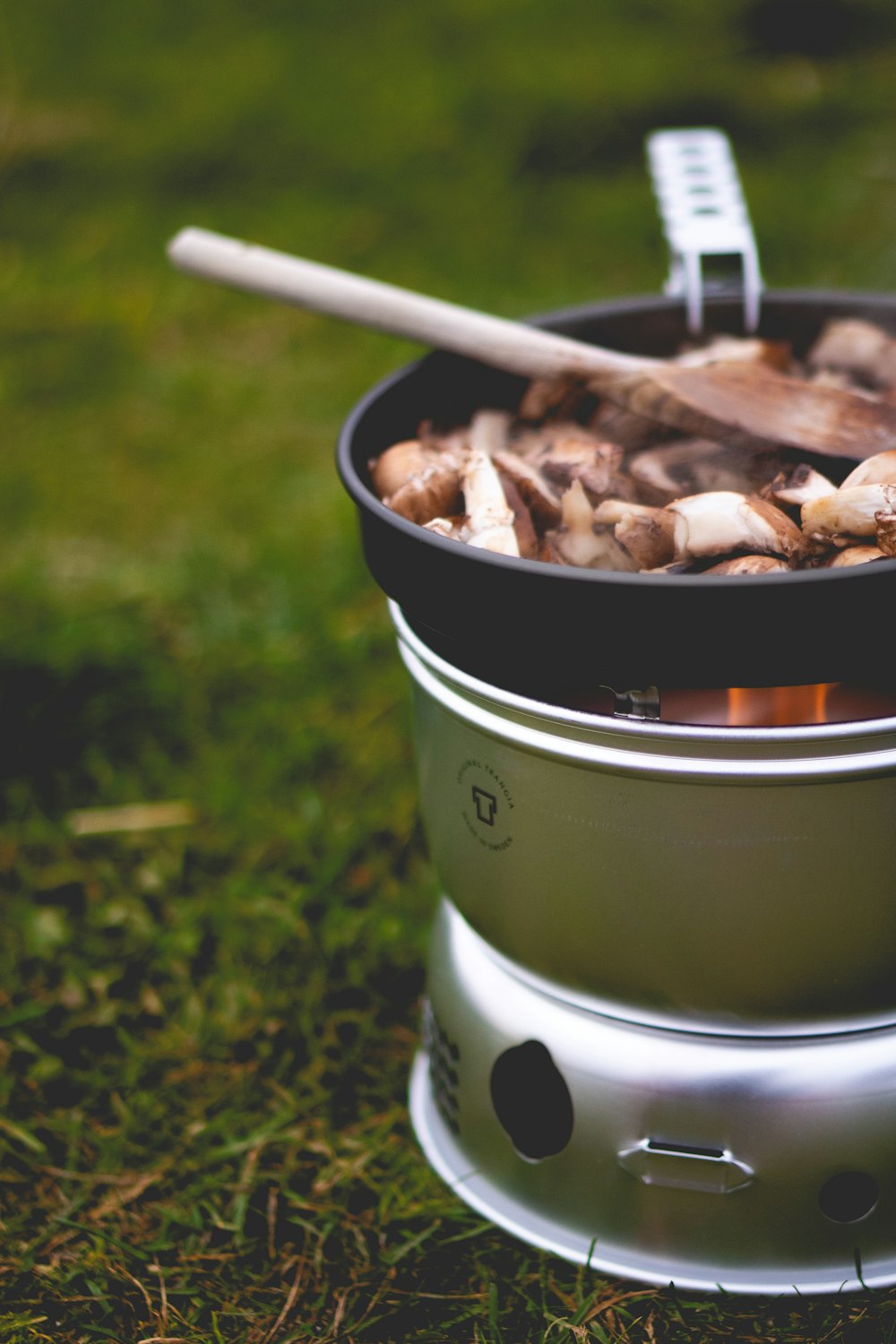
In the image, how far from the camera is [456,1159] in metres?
1.29

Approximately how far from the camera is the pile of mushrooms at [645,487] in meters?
0.95

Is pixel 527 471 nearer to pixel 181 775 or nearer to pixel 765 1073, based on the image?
pixel 765 1073

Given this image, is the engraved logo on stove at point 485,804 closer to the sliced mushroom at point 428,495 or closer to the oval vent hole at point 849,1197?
the sliced mushroom at point 428,495

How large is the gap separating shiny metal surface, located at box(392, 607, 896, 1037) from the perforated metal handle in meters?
0.49

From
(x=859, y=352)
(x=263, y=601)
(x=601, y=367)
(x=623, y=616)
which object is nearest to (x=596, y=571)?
(x=623, y=616)

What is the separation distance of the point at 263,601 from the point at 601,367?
1234mm

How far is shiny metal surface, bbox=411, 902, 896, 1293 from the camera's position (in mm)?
1064

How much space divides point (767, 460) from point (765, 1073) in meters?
0.54

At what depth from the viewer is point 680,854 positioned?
0.97 m

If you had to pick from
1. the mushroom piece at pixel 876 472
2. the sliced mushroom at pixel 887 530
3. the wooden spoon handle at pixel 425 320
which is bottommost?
the sliced mushroom at pixel 887 530

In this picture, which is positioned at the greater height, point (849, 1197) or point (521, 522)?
point (521, 522)

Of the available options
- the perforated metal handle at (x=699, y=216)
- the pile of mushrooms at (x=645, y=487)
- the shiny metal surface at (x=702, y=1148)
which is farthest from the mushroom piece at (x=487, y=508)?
the shiny metal surface at (x=702, y=1148)

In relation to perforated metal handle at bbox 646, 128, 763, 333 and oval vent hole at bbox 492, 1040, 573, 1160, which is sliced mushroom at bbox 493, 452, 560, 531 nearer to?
perforated metal handle at bbox 646, 128, 763, 333

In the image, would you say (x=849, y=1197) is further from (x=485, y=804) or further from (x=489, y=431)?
(x=489, y=431)
